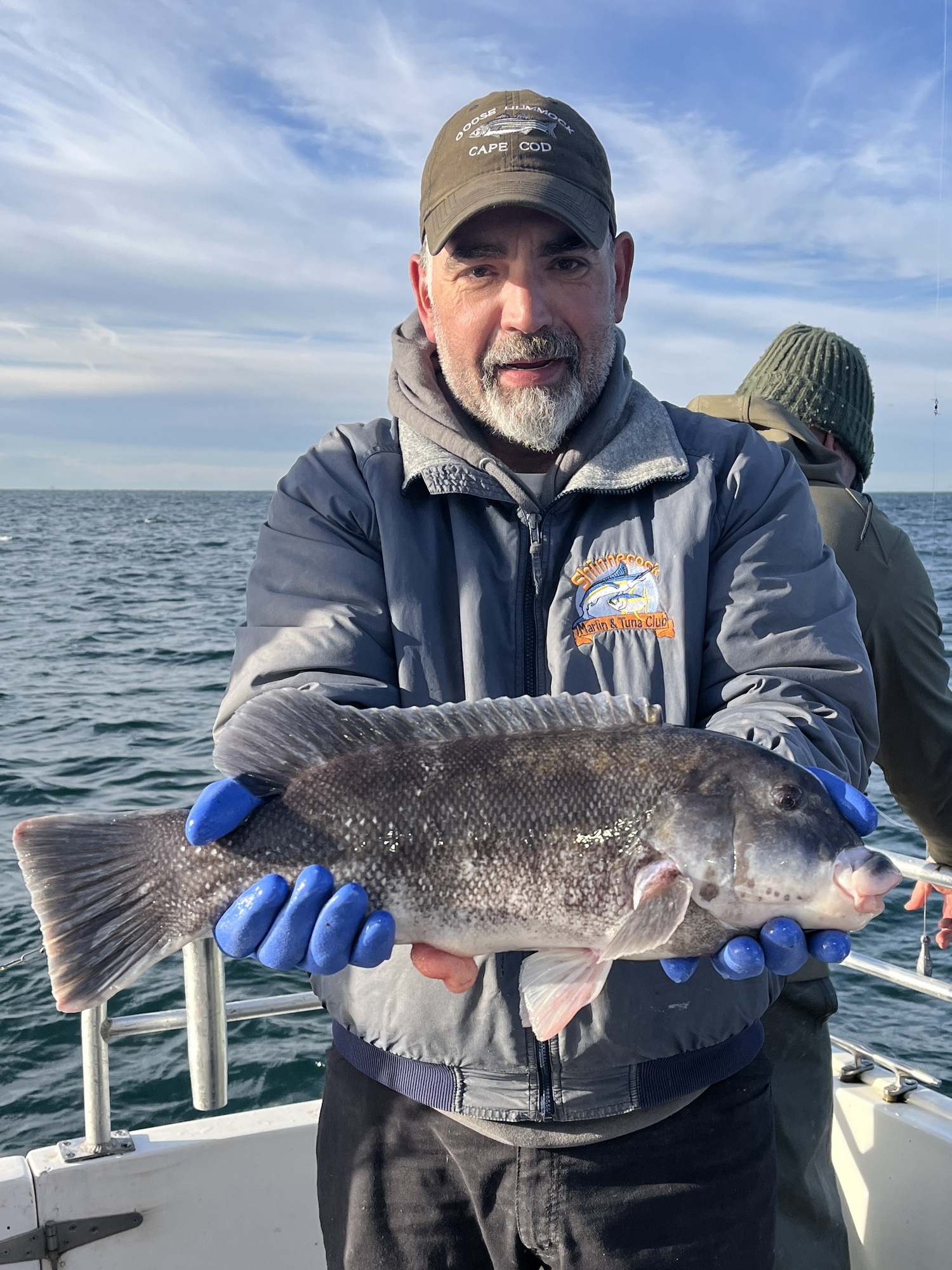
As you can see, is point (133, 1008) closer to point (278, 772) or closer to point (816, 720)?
point (278, 772)

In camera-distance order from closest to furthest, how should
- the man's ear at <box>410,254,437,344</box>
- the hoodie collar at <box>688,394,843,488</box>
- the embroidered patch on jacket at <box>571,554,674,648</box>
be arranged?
1. the embroidered patch on jacket at <box>571,554,674,648</box>
2. the man's ear at <box>410,254,437,344</box>
3. the hoodie collar at <box>688,394,843,488</box>

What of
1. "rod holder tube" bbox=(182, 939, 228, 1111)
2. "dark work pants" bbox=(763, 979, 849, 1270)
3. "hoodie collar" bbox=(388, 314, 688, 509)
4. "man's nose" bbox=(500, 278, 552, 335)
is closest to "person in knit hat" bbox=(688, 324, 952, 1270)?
"dark work pants" bbox=(763, 979, 849, 1270)

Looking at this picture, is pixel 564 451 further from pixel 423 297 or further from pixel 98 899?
pixel 98 899

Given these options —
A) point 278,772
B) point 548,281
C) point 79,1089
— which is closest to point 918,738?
point 548,281

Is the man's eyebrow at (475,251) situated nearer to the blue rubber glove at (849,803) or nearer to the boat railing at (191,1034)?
the blue rubber glove at (849,803)

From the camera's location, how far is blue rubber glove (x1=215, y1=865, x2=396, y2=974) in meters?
2.52

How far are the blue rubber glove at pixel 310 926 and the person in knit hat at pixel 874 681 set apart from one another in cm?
202

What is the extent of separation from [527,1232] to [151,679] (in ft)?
53.6

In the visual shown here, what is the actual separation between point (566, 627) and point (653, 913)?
33.7 inches

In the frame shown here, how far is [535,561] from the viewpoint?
3146mm

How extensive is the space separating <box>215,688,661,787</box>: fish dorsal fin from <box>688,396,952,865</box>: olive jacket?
1729mm

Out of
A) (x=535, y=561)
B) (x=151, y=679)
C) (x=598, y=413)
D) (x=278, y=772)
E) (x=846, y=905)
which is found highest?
(x=598, y=413)

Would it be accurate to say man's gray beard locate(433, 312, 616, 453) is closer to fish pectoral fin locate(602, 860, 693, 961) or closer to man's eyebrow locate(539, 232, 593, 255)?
man's eyebrow locate(539, 232, 593, 255)

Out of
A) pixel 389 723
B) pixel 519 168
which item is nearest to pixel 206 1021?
pixel 389 723
